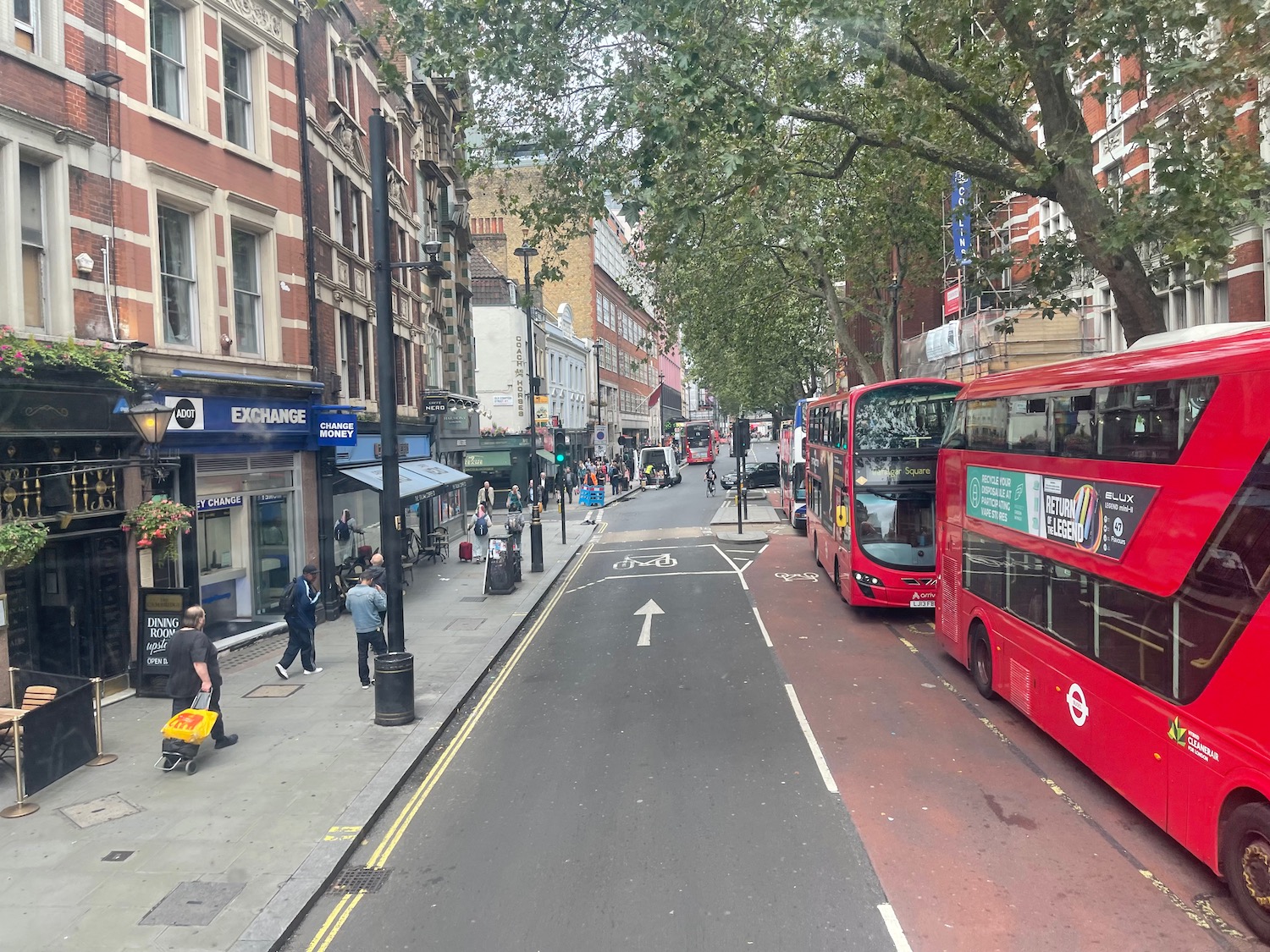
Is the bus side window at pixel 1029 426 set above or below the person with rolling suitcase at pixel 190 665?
above

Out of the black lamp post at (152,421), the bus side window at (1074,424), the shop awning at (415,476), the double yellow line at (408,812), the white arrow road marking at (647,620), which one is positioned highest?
the black lamp post at (152,421)

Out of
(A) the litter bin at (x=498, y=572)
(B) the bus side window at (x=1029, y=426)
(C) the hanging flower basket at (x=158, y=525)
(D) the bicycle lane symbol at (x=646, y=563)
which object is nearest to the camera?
(B) the bus side window at (x=1029, y=426)

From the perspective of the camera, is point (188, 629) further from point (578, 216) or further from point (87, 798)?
point (578, 216)

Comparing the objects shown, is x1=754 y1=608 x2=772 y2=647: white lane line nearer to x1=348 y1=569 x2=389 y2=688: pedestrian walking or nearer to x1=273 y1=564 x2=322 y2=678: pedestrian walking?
x1=348 y1=569 x2=389 y2=688: pedestrian walking

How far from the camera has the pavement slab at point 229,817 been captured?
214 inches

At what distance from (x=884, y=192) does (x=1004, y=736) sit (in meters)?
15.6

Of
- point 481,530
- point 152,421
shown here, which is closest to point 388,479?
point 152,421

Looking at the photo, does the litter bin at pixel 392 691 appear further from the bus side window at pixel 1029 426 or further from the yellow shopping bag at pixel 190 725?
the bus side window at pixel 1029 426

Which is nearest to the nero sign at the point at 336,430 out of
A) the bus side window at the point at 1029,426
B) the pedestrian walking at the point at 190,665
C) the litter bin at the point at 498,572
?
the litter bin at the point at 498,572

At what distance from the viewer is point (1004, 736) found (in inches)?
345

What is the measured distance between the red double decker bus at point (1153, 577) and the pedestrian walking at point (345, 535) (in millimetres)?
13403

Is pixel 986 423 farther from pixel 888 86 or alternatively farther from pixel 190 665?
pixel 190 665

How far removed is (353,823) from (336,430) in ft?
32.0

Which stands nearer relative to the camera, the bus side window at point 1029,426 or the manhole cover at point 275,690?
the bus side window at point 1029,426
